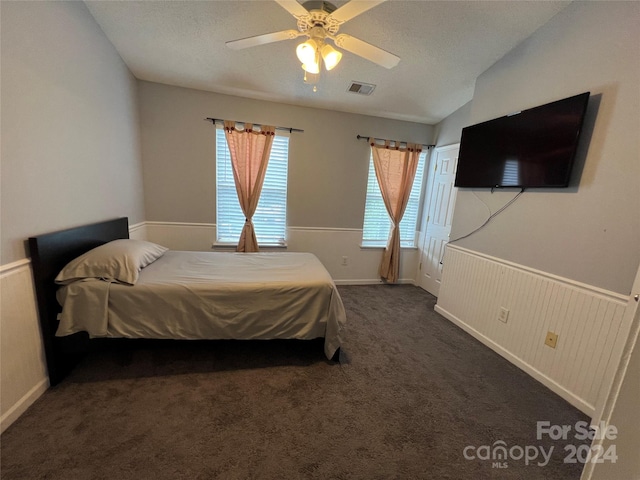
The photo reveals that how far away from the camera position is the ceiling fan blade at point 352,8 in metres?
1.31

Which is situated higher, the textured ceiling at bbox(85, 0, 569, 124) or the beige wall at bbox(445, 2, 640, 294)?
the textured ceiling at bbox(85, 0, 569, 124)

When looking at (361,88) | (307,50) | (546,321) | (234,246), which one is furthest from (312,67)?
(546,321)

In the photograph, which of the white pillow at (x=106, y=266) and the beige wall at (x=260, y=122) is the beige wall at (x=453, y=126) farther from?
the white pillow at (x=106, y=266)

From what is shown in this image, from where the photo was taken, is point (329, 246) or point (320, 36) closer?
point (320, 36)

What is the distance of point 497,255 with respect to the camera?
2.43 m

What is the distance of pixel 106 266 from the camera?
1.72m

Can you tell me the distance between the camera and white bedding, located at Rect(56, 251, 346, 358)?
1671 mm

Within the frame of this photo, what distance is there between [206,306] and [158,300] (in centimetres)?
32

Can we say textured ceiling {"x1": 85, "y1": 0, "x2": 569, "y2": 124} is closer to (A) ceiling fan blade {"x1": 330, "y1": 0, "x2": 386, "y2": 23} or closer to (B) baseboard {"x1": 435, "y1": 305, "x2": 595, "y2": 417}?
(A) ceiling fan blade {"x1": 330, "y1": 0, "x2": 386, "y2": 23}

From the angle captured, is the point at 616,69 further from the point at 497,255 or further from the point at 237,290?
the point at 237,290

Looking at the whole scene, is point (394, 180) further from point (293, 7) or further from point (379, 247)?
point (293, 7)

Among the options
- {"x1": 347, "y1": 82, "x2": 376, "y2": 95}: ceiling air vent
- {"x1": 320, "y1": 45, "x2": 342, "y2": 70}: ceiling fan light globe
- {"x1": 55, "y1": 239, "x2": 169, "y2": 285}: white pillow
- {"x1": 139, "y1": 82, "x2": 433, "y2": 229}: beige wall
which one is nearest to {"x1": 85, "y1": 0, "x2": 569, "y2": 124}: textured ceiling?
{"x1": 347, "y1": 82, "x2": 376, "y2": 95}: ceiling air vent

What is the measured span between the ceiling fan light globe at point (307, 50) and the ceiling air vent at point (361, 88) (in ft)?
4.71

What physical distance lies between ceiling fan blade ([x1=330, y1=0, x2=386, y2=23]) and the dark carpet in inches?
91.2
